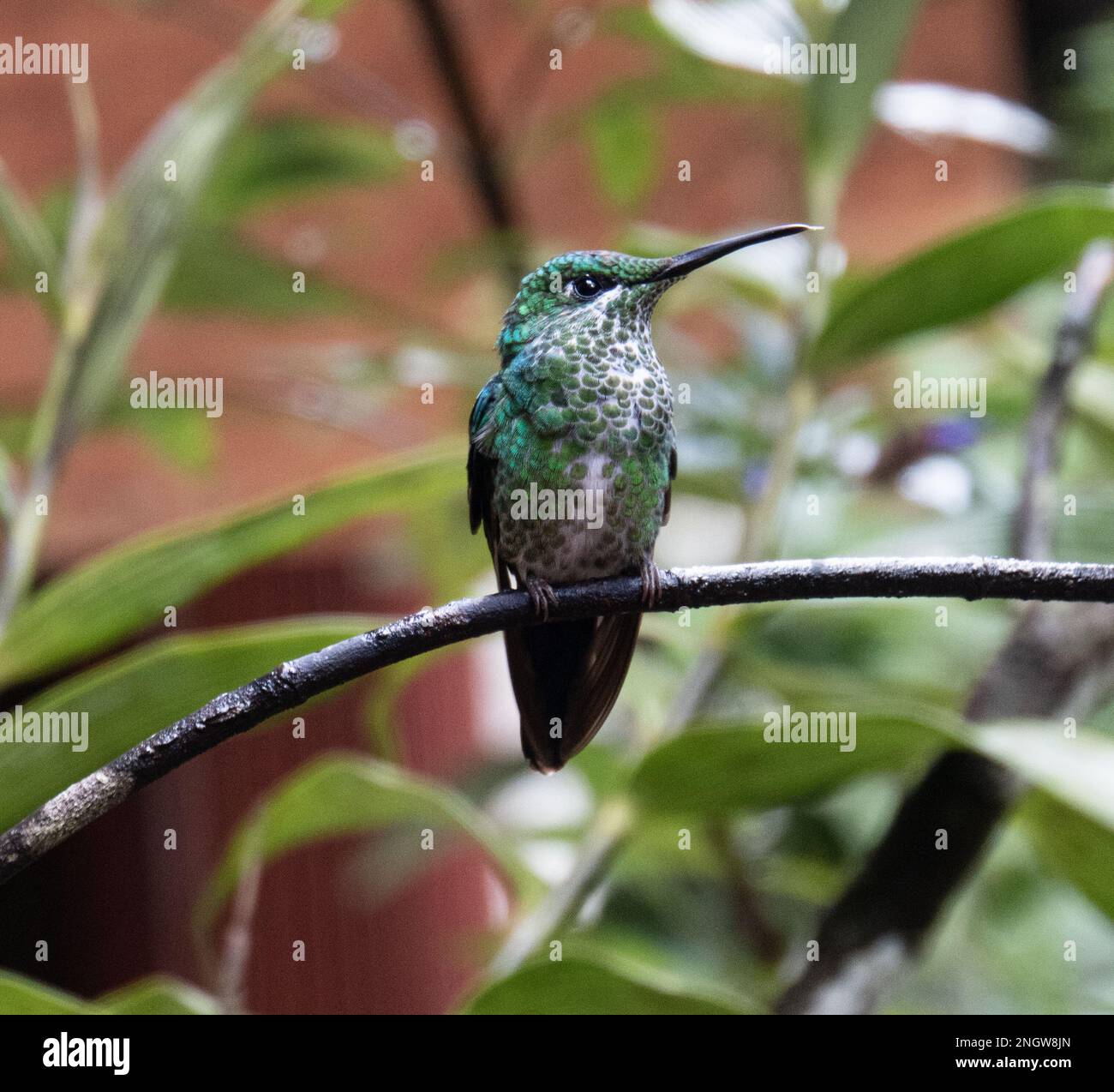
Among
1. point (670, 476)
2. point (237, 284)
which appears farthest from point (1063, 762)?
point (237, 284)

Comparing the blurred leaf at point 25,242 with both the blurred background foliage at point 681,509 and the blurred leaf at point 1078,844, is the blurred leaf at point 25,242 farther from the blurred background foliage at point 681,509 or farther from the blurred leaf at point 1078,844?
the blurred leaf at point 1078,844

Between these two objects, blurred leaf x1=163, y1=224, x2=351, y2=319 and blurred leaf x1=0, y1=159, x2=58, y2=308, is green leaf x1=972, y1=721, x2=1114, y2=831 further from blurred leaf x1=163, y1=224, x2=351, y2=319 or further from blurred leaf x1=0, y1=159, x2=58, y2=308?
blurred leaf x1=163, y1=224, x2=351, y2=319

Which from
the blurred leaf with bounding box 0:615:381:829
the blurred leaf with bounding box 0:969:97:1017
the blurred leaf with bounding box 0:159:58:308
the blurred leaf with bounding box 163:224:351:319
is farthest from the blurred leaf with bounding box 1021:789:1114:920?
the blurred leaf with bounding box 163:224:351:319

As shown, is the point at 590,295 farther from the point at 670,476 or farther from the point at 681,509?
the point at 681,509

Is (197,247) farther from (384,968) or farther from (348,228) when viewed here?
(384,968)

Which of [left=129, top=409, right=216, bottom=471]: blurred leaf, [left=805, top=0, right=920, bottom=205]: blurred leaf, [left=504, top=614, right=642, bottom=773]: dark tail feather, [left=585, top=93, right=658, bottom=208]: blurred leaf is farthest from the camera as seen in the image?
[left=585, top=93, right=658, bottom=208]: blurred leaf

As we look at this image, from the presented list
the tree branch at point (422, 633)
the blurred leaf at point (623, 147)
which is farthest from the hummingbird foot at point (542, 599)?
the blurred leaf at point (623, 147)
